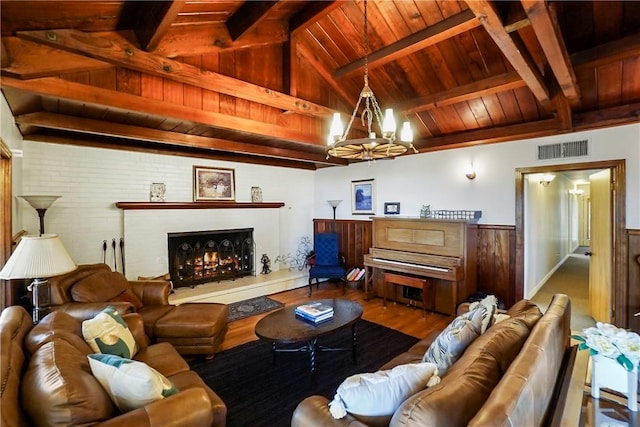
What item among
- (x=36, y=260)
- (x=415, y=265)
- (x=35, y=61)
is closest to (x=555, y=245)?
(x=415, y=265)

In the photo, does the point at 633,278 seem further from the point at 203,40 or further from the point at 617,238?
the point at 203,40

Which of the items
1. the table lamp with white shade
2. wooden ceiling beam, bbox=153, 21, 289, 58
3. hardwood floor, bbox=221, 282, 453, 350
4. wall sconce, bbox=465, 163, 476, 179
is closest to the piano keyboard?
hardwood floor, bbox=221, 282, 453, 350

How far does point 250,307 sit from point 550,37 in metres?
4.50

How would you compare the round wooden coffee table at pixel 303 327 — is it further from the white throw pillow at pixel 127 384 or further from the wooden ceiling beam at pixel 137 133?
the wooden ceiling beam at pixel 137 133

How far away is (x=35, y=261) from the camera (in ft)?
6.49

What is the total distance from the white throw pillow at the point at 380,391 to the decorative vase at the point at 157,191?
4.23m

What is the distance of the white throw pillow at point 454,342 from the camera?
1717 millimetres

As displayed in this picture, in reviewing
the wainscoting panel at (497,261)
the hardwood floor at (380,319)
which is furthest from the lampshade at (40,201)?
the wainscoting panel at (497,261)

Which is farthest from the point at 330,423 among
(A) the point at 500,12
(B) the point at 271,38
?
(B) the point at 271,38

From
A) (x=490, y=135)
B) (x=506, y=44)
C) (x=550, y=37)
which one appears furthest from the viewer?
(x=490, y=135)

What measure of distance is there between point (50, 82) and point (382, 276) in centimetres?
460

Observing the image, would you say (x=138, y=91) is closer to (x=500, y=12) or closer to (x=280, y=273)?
(x=500, y=12)

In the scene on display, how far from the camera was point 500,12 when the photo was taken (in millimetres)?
1957

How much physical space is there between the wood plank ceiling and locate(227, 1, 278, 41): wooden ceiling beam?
0.05 ft
